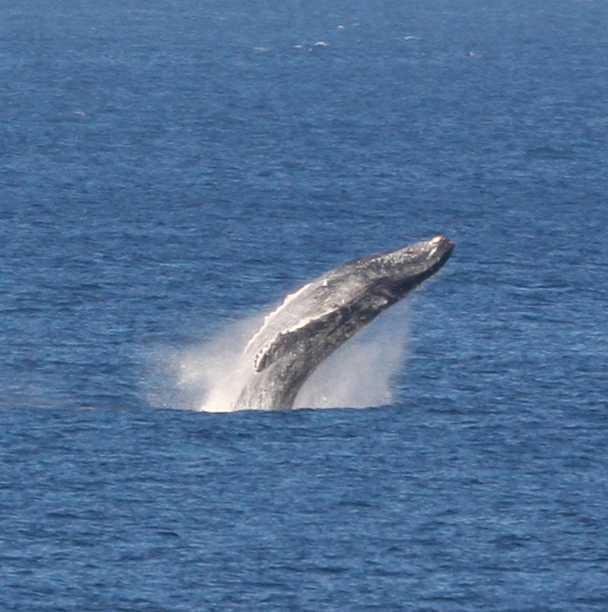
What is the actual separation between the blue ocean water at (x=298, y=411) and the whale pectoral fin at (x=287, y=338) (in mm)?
3308

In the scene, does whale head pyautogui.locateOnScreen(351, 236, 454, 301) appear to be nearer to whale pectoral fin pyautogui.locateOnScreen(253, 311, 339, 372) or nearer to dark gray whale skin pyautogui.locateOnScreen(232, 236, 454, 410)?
dark gray whale skin pyautogui.locateOnScreen(232, 236, 454, 410)

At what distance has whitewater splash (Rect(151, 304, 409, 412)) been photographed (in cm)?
6106

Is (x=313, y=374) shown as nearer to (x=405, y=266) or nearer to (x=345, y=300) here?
(x=345, y=300)

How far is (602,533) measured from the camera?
5088 cm

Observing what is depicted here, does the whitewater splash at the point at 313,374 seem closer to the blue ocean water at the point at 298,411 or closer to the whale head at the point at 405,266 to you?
the blue ocean water at the point at 298,411

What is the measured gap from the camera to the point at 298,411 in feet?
194

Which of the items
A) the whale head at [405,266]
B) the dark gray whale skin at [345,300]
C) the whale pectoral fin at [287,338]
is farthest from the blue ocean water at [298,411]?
the whale head at [405,266]

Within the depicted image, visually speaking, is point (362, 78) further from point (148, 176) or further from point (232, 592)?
point (232, 592)

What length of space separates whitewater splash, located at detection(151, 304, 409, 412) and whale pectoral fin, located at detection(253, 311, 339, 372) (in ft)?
12.7

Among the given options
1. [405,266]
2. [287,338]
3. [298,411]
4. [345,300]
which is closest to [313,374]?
[298,411]

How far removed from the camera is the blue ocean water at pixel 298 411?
47812 mm

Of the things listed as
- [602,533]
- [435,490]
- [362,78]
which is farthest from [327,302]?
[362,78]

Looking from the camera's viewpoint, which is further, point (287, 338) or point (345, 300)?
point (287, 338)

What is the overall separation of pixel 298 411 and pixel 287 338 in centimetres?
638
